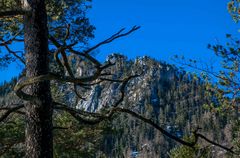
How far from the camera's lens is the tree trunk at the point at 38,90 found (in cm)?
388

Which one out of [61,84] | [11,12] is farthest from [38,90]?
[61,84]

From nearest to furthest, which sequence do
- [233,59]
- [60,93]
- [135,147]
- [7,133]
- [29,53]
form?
[29,53]
[233,59]
[7,133]
[60,93]
[135,147]

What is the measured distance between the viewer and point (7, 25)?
8883 millimetres

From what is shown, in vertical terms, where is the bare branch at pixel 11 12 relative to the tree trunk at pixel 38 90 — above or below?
above

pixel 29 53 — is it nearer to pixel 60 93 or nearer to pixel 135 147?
pixel 60 93

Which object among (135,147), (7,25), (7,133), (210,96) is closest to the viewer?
(7,25)

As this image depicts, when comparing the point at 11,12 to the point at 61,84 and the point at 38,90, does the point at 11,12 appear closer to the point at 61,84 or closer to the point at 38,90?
the point at 38,90

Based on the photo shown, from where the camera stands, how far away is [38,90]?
4008 mm

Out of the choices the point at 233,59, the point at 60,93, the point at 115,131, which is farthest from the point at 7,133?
the point at 233,59

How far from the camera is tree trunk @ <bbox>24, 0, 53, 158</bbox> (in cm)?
388

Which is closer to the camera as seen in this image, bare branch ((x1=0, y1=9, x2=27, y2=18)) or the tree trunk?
the tree trunk

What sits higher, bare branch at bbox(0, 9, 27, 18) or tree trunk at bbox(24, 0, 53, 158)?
bare branch at bbox(0, 9, 27, 18)

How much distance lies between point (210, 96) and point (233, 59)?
1.48m

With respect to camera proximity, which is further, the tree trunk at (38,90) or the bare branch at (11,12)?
the bare branch at (11,12)
